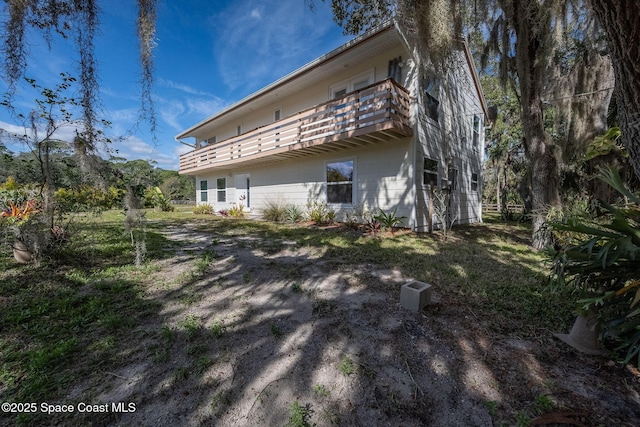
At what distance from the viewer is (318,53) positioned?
8352 millimetres

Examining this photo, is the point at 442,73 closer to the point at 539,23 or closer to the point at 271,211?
the point at 539,23

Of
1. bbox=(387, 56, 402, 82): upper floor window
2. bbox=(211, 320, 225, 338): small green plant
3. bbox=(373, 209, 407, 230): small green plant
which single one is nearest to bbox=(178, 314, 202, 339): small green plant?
bbox=(211, 320, 225, 338): small green plant

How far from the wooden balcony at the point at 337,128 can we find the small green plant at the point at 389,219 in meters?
2.30

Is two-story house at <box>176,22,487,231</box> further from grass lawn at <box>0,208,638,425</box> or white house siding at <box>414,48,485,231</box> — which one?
grass lawn at <box>0,208,638,425</box>

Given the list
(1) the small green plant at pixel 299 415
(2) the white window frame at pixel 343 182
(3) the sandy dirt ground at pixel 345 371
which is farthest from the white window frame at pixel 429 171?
(1) the small green plant at pixel 299 415

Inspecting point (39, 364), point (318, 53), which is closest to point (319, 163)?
point (318, 53)

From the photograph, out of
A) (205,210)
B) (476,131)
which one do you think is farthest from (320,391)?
(205,210)

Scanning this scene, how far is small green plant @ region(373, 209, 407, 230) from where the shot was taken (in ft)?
24.0

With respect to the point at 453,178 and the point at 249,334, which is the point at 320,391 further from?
the point at 453,178

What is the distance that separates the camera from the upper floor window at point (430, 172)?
791cm

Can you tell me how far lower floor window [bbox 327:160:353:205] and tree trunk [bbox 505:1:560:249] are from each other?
4805mm

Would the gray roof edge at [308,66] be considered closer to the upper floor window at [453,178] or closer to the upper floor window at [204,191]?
the upper floor window at [204,191]

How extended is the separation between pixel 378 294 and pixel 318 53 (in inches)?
327

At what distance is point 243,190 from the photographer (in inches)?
527
